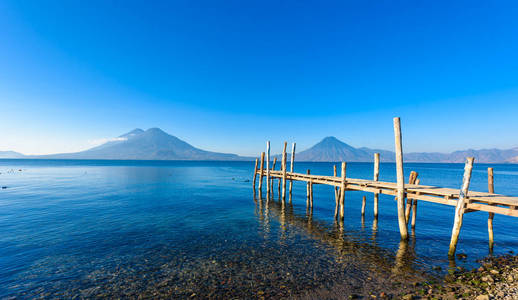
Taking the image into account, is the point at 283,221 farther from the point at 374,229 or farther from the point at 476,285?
the point at 476,285

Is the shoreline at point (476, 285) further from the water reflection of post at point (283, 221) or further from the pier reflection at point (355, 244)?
the water reflection of post at point (283, 221)

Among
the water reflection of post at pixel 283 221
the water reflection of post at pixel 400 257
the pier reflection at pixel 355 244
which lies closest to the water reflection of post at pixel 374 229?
the pier reflection at pixel 355 244

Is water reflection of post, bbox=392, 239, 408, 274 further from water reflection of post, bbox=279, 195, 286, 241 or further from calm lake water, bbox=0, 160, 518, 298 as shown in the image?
water reflection of post, bbox=279, 195, 286, 241

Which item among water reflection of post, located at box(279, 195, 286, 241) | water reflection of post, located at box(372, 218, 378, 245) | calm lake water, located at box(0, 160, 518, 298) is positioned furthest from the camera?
water reflection of post, located at box(279, 195, 286, 241)

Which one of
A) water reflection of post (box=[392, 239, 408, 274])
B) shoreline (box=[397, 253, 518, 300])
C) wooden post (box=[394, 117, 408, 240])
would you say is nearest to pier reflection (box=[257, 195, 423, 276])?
water reflection of post (box=[392, 239, 408, 274])

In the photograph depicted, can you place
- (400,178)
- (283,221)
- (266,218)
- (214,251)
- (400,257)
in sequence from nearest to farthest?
(400,257) → (214,251) → (400,178) → (283,221) → (266,218)

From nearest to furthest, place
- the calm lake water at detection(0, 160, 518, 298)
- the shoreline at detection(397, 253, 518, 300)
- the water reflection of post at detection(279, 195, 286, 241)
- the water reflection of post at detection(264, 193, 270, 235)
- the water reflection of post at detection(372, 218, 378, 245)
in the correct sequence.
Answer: the shoreline at detection(397, 253, 518, 300), the calm lake water at detection(0, 160, 518, 298), the water reflection of post at detection(372, 218, 378, 245), the water reflection of post at detection(279, 195, 286, 241), the water reflection of post at detection(264, 193, 270, 235)

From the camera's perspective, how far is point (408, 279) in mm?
8180

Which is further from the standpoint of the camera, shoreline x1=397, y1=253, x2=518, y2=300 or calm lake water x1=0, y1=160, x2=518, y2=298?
calm lake water x1=0, y1=160, x2=518, y2=298

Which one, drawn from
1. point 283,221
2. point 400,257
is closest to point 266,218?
point 283,221

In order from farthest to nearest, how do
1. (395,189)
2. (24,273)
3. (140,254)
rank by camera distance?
(395,189), (140,254), (24,273)

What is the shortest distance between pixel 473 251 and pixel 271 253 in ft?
34.0

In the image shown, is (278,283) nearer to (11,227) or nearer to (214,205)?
(214,205)

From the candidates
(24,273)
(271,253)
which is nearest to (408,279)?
(271,253)
